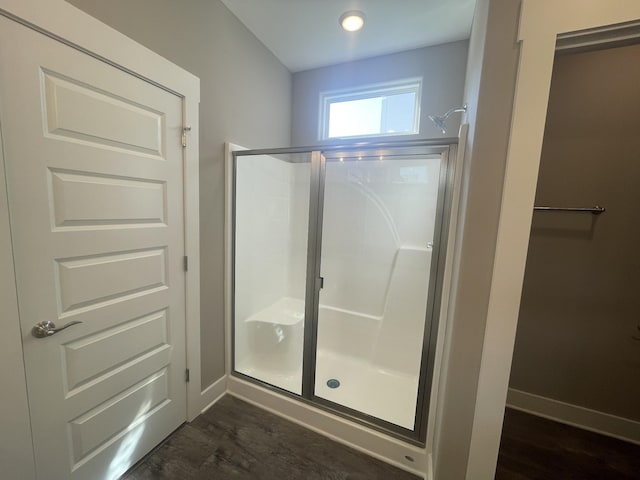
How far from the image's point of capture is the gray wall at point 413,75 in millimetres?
2135

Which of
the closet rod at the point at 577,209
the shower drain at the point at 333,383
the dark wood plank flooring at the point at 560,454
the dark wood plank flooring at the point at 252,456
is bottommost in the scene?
the dark wood plank flooring at the point at 252,456

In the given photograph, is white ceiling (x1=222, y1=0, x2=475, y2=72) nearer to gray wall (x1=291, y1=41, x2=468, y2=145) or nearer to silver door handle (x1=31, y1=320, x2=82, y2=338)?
gray wall (x1=291, y1=41, x2=468, y2=145)

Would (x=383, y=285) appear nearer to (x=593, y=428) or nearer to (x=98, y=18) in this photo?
(x=593, y=428)

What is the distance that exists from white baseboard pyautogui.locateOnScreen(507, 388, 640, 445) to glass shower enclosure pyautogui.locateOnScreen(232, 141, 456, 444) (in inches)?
30.0

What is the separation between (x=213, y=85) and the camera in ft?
5.79

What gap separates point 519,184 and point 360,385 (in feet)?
6.15

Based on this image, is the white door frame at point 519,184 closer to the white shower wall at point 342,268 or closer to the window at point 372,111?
the white shower wall at point 342,268

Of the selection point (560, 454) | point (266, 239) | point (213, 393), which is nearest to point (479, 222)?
point (560, 454)

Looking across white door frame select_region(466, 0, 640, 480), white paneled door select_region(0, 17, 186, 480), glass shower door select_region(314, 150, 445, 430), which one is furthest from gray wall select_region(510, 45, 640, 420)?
white paneled door select_region(0, 17, 186, 480)

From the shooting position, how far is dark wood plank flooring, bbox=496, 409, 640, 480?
1517 mm

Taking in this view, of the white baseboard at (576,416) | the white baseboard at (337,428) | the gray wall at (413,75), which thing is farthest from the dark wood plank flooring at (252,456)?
the gray wall at (413,75)

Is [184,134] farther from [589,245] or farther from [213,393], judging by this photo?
[589,245]

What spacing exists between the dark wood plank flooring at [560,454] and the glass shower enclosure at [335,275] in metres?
0.63

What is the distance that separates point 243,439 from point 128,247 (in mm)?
1392
